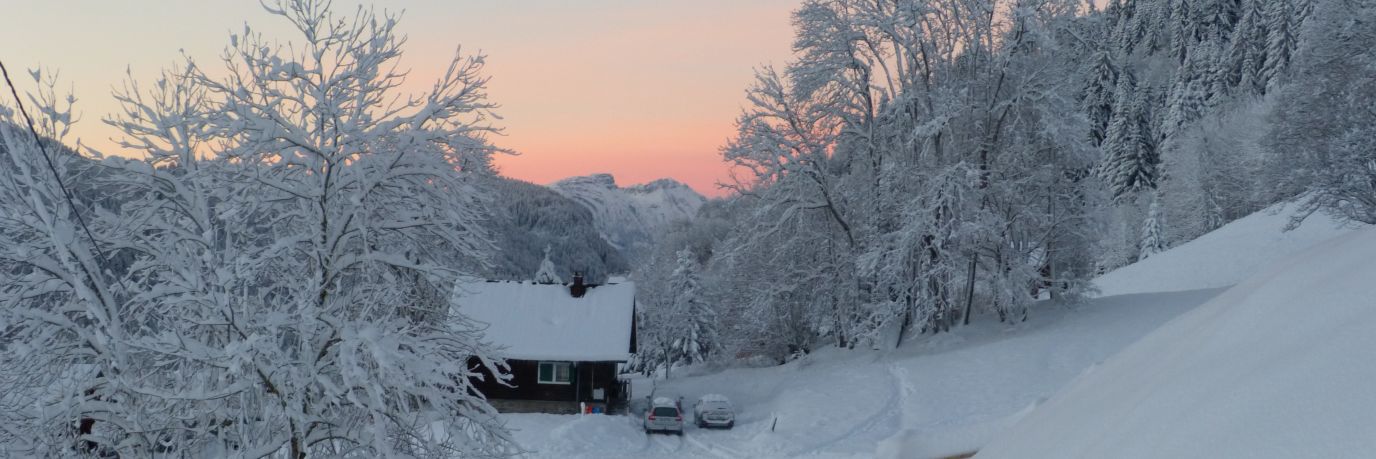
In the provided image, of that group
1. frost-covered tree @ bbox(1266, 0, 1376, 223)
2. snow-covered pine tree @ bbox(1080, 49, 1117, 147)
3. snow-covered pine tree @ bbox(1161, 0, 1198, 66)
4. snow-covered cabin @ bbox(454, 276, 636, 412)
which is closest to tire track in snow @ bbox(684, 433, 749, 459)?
snow-covered cabin @ bbox(454, 276, 636, 412)

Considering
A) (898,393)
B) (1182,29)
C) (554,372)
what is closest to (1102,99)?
(1182,29)

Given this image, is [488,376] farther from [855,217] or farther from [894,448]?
[894,448]

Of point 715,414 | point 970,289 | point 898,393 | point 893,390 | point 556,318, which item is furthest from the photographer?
point 556,318

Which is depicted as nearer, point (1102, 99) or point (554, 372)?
point (554, 372)

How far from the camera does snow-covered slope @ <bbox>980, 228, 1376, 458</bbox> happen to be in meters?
3.22

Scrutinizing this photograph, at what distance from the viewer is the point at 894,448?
9.77 meters

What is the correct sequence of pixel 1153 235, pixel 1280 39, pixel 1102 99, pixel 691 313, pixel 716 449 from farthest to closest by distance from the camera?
pixel 1102 99 < pixel 1280 39 < pixel 1153 235 < pixel 691 313 < pixel 716 449

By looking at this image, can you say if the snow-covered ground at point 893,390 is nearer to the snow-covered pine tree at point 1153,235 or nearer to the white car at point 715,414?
the white car at point 715,414

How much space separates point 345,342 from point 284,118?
291 centimetres

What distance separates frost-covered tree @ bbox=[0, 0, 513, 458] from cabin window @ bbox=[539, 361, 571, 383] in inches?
793

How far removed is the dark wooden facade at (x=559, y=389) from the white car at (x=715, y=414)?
15.1 feet

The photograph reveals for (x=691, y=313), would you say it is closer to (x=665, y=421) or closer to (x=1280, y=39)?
(x=665, y=421)

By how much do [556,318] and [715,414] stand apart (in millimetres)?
8482

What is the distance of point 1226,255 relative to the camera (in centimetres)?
4288
